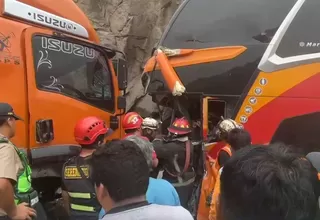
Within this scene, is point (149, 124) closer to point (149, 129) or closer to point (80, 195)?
point (149, 129)

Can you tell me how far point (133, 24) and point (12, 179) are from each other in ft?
40.0

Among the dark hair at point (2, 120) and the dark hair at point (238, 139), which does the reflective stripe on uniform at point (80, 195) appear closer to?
the dark hair at point (2, 120)

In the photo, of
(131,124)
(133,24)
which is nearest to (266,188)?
(131,124)

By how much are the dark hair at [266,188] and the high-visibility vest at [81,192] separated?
211 cm

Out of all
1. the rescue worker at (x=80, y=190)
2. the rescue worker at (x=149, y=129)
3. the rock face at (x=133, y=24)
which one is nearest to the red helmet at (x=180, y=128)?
→ the rescue worker at (x=149, y=129)

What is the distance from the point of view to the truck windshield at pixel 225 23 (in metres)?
5.93

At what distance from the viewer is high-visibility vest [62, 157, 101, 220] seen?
3518 millimetres

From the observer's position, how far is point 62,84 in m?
4.88

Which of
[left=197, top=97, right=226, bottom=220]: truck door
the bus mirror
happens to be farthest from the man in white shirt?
the bus mirror

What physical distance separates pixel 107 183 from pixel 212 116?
4367mm

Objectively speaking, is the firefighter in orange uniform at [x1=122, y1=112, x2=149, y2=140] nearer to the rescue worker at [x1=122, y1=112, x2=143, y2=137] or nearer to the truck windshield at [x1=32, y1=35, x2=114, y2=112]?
the rescue worker at [x1=122, y1=112, x2=143, y2=137]

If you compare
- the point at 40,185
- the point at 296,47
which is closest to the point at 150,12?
the point at 296,47

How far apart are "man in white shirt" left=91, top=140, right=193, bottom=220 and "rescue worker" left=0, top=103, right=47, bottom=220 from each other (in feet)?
3.42

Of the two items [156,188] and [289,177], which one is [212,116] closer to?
[156,188]
